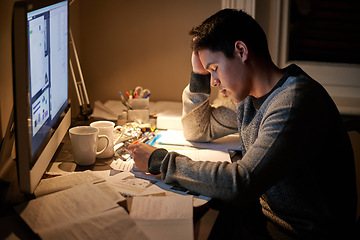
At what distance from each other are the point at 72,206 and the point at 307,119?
614 mm

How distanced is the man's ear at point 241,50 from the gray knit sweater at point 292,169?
12cm

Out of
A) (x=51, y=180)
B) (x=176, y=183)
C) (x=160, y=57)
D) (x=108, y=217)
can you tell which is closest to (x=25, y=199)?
(x=51, y=180)

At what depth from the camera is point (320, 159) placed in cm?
112

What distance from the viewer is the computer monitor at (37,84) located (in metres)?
0.83

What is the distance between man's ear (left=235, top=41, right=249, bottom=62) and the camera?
3.86 ft

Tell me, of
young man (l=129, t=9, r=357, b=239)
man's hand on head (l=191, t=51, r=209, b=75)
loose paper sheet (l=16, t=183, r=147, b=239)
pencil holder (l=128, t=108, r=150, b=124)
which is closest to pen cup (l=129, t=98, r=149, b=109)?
pencil holder (l=128, t=108, r=150, b=124)

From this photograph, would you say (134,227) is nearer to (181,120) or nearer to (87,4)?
(181,120)

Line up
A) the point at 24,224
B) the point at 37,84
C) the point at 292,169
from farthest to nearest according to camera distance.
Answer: the point at 292,169 < the point at 37,84 < the point at 24,224

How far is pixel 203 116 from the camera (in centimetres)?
163

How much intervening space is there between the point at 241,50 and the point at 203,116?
1.59 feet

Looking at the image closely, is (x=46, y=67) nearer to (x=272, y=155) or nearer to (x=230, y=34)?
(x=230, y=34)


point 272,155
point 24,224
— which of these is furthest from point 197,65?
point 24,224

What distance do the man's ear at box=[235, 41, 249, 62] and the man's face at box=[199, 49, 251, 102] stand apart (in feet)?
0.03

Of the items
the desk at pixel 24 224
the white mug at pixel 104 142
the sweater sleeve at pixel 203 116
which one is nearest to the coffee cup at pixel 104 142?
the white mug at pixel 104 142
